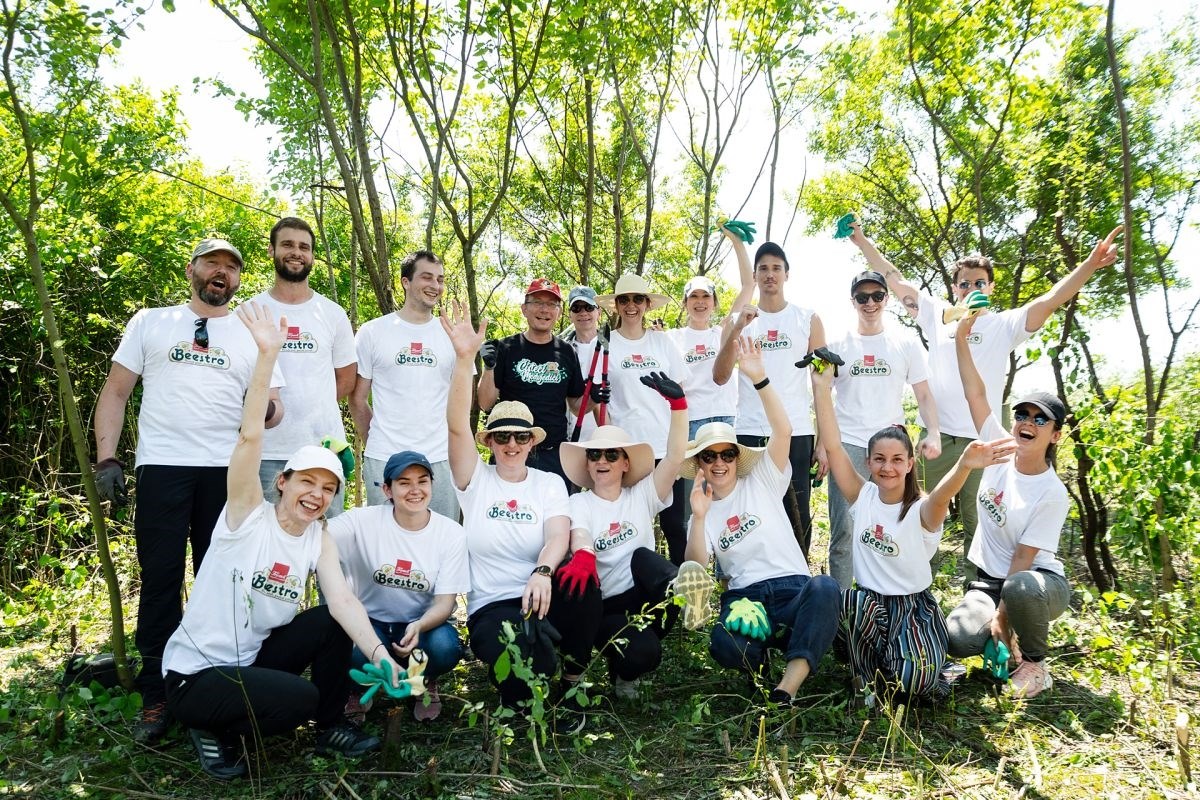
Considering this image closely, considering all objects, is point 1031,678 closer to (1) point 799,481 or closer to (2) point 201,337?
(1) point 799,481

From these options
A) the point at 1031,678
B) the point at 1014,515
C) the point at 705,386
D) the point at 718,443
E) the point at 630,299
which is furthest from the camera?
the point at 705,386

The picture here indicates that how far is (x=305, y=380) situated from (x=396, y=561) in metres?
1.14

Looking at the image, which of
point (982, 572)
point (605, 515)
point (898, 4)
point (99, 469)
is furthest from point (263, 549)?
point (898, 4)

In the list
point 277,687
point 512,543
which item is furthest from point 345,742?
point 512,543

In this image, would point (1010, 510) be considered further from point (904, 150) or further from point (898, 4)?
point (904, 150)

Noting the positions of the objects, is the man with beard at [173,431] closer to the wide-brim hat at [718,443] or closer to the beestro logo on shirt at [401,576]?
the beestro logo on shirt at [401,576]

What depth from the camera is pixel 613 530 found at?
158 inches

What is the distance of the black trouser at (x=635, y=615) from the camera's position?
379 centimetres

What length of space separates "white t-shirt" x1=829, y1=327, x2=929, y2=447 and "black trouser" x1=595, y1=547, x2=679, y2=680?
5.49 ft

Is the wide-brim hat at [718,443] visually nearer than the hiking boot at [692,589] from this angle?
No

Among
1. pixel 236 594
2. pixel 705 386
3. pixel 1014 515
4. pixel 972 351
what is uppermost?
pixel 972 351

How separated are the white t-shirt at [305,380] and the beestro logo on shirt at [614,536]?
4.95ft

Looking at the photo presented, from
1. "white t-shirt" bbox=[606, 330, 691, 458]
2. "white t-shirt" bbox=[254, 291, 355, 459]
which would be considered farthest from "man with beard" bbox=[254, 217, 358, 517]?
"white t-shirt" bbox=[606, 330, 691, 458]

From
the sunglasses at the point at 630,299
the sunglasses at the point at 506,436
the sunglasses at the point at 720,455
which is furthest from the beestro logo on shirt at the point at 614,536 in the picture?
the sunglasses at the point at 630,299
